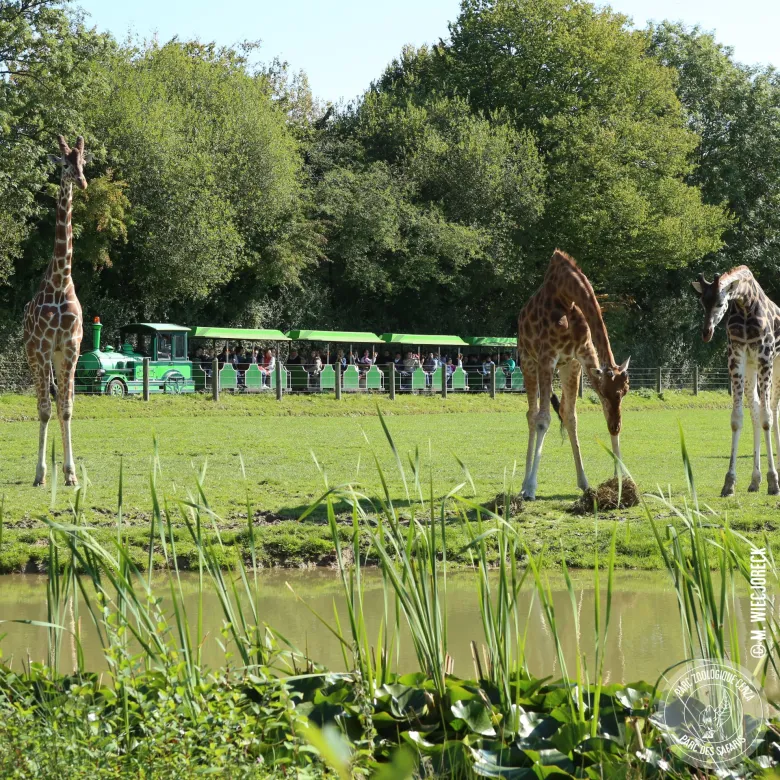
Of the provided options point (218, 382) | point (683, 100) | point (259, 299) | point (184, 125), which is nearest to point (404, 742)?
point (218, 382)

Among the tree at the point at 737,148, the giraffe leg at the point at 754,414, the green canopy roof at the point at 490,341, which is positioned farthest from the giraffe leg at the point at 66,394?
the tree at the point at 737,148

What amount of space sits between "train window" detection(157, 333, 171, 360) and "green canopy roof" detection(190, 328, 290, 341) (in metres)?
1.91

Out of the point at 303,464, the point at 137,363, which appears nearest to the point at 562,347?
the point at 303,464

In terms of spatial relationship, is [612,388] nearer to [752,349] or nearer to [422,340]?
[752,349]

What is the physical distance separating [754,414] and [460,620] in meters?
6.42

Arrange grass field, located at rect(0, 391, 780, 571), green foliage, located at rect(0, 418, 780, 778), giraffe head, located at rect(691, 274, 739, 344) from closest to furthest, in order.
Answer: green foliage, located at rect(0, 418, 780, 778) < grass field, located at rect(0, 391, 780, 571) < giraffe head, located at rect(691, 274, 739, 344)

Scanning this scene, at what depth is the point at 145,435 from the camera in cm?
2103

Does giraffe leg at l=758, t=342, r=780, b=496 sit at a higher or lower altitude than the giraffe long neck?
lower

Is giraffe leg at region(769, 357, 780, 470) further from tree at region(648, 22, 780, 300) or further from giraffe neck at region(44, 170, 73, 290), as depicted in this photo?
tree at region(648, 22, 780, 300)

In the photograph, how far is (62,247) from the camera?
13641 millimetres

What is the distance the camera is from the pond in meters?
6.09

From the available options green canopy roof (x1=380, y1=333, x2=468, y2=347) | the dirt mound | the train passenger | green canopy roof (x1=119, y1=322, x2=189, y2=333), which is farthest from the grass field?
green canopy roof (x1=380, y1=333, x2=468, y2=347)

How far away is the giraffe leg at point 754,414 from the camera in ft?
39.8

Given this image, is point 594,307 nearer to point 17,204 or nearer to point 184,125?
point 17,204
